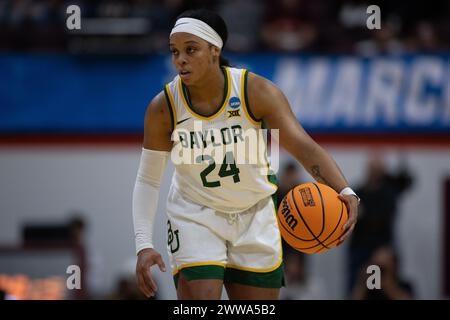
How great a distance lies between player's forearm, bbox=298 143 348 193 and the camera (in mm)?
4746

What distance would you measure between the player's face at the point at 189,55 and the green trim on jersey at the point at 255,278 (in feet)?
3.60

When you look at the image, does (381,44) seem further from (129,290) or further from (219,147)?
(219,147)

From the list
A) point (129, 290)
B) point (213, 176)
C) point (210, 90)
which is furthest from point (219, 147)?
point (129, 290)

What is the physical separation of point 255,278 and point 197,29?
1412mm

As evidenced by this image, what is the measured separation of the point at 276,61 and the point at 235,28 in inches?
28.4

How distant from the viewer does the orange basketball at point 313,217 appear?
Result: 4672mm

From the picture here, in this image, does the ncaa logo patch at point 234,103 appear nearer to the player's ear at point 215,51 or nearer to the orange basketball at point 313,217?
the player's ear at point 215,51

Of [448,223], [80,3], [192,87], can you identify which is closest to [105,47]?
[80,3]

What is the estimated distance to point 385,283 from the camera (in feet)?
26.8

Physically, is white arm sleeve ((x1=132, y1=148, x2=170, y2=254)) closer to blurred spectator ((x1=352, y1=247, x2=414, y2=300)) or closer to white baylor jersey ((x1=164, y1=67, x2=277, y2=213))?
white baylor jersey ((x1=164, y1=67, x2=277, y2=213))

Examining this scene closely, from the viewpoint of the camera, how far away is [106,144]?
1059 centimetres

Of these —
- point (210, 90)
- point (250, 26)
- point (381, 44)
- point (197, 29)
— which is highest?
point (250, 26)

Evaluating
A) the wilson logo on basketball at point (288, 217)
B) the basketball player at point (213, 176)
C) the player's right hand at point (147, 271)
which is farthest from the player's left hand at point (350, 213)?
the player's right hand at point (147, 271)
